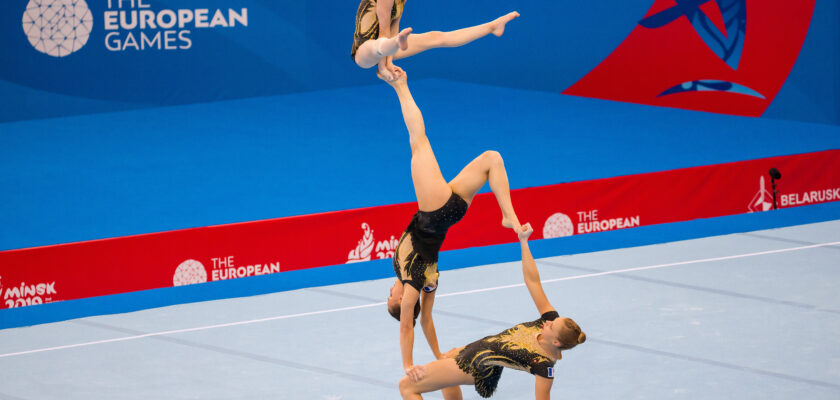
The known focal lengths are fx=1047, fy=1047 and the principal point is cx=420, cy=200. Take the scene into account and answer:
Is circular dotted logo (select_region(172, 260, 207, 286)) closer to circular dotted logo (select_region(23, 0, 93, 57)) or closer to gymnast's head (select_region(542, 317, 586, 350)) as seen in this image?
gymnast's head (select_region(542, 317, 586, 350))

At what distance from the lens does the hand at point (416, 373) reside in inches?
203

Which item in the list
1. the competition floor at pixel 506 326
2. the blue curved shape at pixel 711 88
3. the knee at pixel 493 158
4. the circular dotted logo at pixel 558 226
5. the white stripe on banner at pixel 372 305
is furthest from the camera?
the blue curved shape at pixel 711 88

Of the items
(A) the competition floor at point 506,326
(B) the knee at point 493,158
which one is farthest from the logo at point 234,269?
(B) the knee at point 493,158

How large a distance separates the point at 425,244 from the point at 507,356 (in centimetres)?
88

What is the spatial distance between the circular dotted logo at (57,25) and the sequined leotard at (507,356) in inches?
347

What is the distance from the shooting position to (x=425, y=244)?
222 inches

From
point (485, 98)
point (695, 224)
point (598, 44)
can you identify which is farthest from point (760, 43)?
point (695, 224)

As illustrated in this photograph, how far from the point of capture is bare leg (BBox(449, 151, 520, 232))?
524cm

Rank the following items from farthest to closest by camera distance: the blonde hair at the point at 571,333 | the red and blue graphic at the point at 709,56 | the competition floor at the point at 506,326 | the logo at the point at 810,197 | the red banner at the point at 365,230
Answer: the red and blue graphic at the point at 709,56, the logo at the point at 810,197, the red banner at the point at 365,230, the competition floor at the point at 506,326, the blonde hair at the point at 571,333

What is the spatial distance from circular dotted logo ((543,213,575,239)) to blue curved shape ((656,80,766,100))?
5.55 metres

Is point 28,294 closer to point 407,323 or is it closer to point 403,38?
point 407,323

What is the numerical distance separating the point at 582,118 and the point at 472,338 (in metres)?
6.65

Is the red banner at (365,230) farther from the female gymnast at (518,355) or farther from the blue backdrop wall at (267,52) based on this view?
the blue backdrop wall at (267,52)

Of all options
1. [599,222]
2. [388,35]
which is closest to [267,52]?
[599,222]
